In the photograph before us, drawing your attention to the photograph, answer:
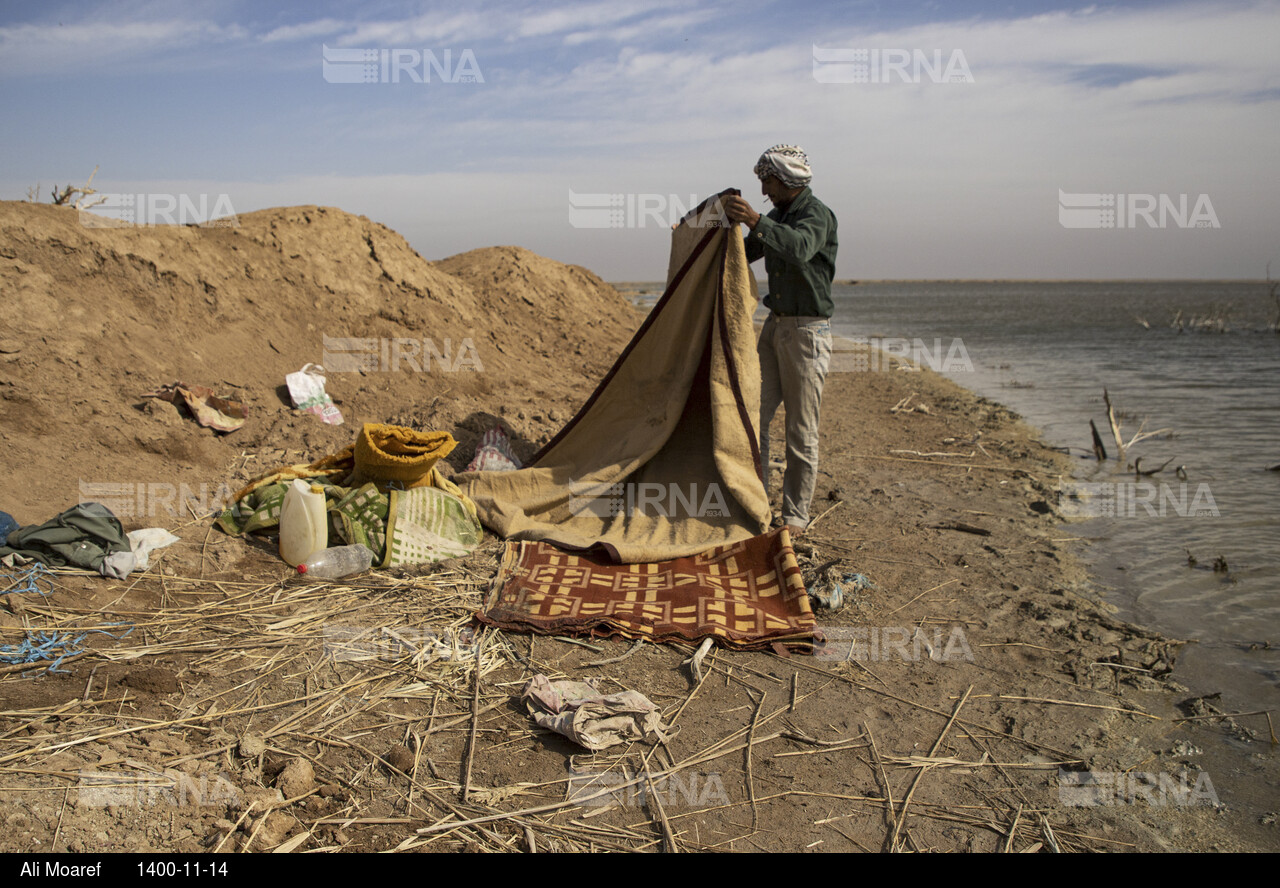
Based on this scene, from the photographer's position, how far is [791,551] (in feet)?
13.3

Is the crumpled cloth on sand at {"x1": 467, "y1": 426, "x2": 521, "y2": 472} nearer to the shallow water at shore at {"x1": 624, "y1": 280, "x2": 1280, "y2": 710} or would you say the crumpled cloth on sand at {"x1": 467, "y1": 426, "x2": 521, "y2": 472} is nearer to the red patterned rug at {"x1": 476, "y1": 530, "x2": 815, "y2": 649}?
the red patterned rug at {"x1": 476, "y1": 530, "x2": 815, "y2": 649}

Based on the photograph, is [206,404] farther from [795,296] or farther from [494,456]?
Result: [795,296]

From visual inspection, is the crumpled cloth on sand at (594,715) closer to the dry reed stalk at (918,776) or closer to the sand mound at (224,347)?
the dry reed stalk at (918,776)

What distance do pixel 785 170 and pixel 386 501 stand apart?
3.02m

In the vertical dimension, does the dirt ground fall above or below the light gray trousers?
below

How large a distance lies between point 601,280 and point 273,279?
10264 millimetres

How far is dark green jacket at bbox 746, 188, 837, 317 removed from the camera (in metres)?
4.21

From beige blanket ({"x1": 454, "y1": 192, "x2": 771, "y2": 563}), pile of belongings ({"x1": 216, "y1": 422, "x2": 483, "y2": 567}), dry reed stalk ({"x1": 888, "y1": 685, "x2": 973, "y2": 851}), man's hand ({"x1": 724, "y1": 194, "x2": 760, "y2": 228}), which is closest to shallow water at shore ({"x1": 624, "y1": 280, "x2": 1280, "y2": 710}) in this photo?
dry reed stalk ({"x1": 888, "y1": 685, "x2": 973, "y2": 851})

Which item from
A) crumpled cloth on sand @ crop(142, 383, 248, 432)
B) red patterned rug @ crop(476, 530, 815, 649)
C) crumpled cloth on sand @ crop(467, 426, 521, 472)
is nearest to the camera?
red patterned rug @ crop(476, 530, 815, 649)

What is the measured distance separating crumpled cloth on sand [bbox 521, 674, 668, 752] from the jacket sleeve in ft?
8.41

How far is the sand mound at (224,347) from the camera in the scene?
200 inches

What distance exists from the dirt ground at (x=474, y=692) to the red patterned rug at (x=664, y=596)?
118mm

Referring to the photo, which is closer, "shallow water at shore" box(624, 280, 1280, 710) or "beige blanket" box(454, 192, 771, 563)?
"shallow water at shore" box(624, 280, 1280, 710)

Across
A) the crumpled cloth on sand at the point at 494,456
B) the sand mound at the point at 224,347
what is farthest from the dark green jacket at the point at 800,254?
the sand mound at the point at 224,347
